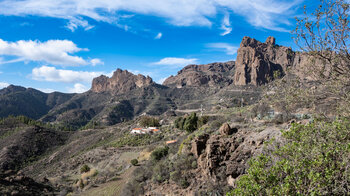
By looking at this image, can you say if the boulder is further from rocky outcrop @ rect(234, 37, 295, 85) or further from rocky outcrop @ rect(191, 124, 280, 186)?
rocky outcrop @ rect(234, 37, 295, 85)

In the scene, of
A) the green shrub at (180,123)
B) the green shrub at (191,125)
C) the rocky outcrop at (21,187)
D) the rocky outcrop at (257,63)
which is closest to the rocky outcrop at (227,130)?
the green shrub at (191,125)

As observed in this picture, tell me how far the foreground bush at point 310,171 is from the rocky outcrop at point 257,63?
144043mm

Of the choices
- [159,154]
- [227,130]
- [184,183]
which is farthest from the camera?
[159,154]

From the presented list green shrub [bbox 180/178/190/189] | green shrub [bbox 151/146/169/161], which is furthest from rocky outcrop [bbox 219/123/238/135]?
green shrub [bbox 151/146/169/161]

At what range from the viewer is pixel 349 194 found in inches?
166

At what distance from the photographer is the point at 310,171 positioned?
4.29 m

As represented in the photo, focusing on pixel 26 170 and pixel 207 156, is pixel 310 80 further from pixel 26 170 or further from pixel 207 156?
pixel 26 170

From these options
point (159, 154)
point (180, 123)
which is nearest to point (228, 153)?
point (159, 154)

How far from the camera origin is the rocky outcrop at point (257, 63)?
5704 inches

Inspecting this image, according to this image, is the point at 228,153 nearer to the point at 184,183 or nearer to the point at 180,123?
the point at 184,183

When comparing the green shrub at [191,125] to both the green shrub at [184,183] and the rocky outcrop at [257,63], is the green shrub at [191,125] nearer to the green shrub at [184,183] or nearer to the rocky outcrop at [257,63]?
the green shrub at [184,183]

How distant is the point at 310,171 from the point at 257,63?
159 metres

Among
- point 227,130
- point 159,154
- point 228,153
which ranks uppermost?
point 227,130

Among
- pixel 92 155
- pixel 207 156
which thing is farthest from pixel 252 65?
pixel 207 156
